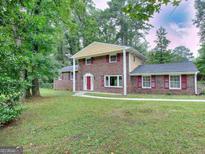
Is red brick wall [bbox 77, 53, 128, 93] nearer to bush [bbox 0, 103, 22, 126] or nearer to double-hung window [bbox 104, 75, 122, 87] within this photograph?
double-hung window [bbox 104, 75, 122, 87]

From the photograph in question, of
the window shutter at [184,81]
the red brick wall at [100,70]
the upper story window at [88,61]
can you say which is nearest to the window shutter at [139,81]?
the red brick wall at [100,70]

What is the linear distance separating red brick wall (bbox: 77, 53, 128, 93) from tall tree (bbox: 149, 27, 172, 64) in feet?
50.5

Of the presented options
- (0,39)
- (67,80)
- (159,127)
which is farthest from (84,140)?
(67,80)

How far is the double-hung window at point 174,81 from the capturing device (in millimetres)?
18047

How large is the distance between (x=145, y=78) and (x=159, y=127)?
14.1 metres

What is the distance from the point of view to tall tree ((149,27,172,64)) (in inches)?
1321

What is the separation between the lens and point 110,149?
16.2 feet

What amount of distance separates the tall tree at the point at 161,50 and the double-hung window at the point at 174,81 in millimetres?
15661

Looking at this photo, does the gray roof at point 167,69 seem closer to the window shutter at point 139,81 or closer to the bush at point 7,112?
the window shutter at point 139,81

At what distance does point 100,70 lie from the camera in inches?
884

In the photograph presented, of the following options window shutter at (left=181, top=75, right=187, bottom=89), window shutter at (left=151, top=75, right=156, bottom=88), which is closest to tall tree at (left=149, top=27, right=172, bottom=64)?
window shutter at (left=151, top=75, right=156, bottom=88)

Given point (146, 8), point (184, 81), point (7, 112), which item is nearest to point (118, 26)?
point (184, 81)

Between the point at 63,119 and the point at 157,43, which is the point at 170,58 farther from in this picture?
the point at 63,119

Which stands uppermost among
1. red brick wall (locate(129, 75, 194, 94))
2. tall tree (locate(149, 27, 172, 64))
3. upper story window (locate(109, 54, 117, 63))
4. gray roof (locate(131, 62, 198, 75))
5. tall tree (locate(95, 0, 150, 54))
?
tall tree (locate(95, 0, 150, 54))
